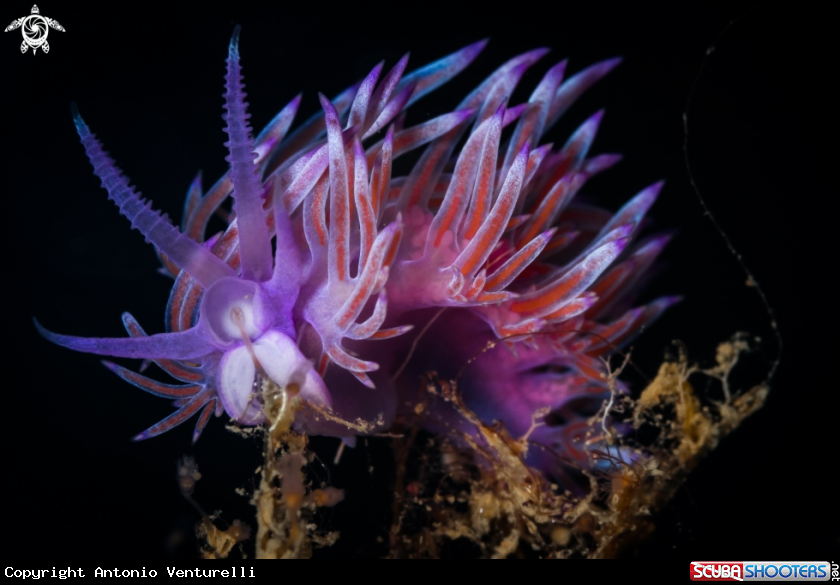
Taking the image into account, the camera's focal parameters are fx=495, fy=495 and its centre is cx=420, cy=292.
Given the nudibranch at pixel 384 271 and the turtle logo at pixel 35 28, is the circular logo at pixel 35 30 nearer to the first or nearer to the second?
the turtle logo at pixel 35 28

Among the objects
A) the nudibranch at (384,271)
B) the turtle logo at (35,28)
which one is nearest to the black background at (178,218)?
the turtle logo at (35,28)

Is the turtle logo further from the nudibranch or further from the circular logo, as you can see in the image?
the nudibranch

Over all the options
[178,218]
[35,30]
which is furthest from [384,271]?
[35,30]

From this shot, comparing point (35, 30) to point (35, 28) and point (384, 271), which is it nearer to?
point (35, 28)

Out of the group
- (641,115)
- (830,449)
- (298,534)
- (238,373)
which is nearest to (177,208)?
(238,373)

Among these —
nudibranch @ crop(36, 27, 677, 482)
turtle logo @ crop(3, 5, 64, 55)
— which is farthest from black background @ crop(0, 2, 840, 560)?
nudibranch @ crop(36, 27, 677, 482)
